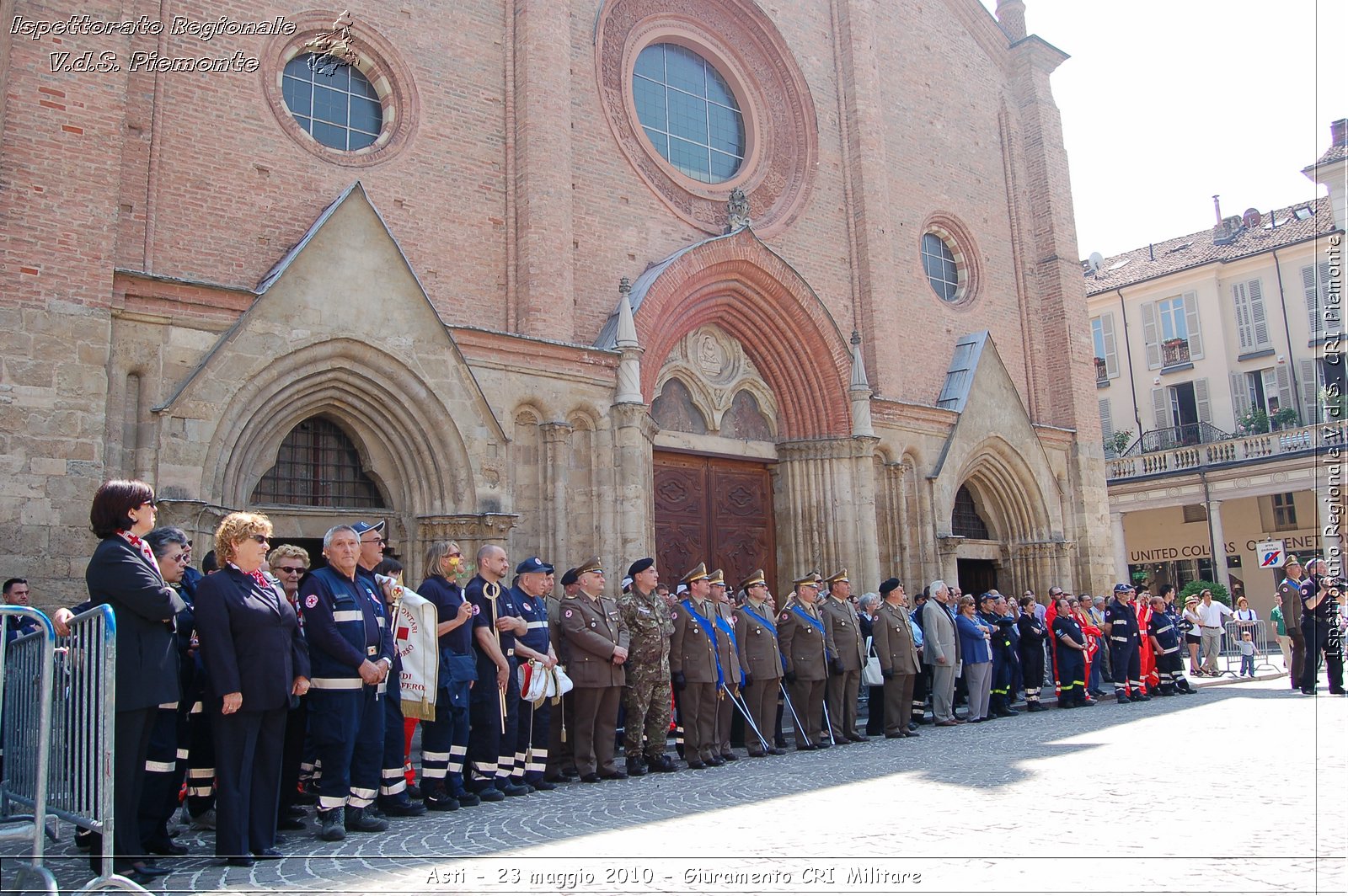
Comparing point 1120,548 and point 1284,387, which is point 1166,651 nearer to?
point 1120,548

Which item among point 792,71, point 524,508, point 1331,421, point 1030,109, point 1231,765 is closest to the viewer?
point 1231,765

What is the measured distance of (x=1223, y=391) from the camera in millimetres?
34094

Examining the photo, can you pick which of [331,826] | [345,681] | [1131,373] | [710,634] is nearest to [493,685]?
[345,681]

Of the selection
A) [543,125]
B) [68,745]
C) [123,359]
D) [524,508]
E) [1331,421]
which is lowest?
[68,745]

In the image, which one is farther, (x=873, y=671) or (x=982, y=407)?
(x=982, y=407)

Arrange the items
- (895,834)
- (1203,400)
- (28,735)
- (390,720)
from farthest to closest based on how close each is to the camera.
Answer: (1203,400) → (390,720) → (895,834) → (28,735)

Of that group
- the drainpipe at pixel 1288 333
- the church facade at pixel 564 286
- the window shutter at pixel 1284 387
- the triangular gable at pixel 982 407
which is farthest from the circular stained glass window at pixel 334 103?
the window shutter at pixel 1284 387

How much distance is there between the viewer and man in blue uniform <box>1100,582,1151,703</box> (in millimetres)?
14312

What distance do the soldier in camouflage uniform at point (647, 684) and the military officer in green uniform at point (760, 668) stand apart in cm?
126

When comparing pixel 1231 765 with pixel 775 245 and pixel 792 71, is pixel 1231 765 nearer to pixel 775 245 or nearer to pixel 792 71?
pixel 775 245

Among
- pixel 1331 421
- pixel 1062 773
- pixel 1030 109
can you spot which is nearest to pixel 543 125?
pixel 1062 773

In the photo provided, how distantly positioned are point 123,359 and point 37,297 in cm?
86

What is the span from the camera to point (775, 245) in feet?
52.4

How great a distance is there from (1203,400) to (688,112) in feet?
84.6
